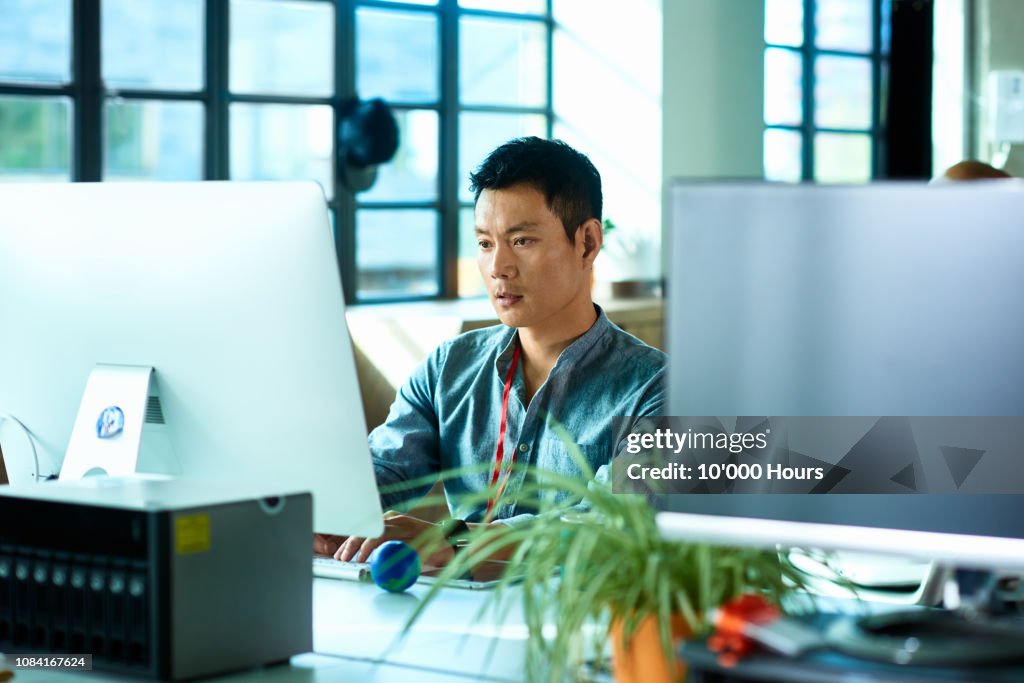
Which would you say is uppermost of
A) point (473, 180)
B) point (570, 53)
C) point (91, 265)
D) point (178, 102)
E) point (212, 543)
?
point (570, 53)

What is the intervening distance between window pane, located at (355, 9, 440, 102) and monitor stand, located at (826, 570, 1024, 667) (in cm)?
435

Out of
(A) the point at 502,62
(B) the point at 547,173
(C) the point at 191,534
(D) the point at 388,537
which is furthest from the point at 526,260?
(A) the point at 502,62

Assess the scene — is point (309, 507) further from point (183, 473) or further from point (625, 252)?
point (625, 252)

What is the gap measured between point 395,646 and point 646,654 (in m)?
0.42

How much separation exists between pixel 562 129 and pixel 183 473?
453cm

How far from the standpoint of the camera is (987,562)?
100 centimetres

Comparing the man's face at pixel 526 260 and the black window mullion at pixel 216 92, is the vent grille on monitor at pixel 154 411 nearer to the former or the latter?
the man's face at pixel 526 260

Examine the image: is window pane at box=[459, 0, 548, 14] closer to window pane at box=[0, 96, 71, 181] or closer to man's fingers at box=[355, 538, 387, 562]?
window pane at box=[0, 96, 71, 181]

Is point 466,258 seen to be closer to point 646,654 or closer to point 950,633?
point 646,654

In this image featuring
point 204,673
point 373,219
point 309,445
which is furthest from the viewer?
point 373,219

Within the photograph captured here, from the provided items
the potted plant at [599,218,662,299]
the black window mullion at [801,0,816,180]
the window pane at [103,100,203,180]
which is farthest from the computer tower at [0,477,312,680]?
the black window mullion at [801,0,816,180]

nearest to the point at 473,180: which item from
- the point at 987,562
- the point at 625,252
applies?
the point at 987,562

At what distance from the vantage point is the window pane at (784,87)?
6414 mm

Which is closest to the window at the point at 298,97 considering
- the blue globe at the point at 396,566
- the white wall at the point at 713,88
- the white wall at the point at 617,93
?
the white wall at the point at 617,93
